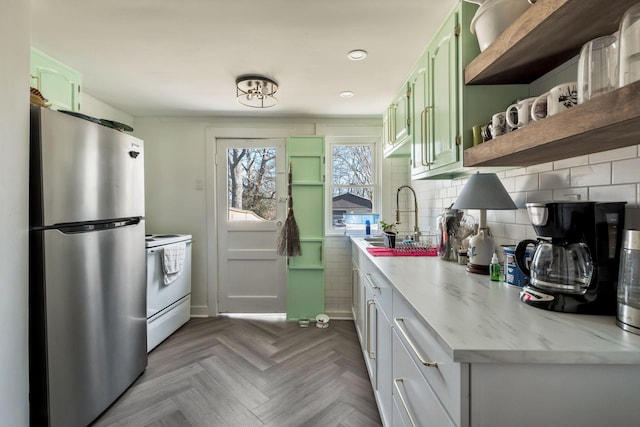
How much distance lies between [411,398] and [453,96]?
1283 mm

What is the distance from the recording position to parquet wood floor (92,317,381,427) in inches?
67.4

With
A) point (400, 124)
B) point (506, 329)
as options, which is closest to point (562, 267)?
point (506, 329)

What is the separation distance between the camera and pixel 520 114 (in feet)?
3.40

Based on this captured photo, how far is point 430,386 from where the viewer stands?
0.83 meters

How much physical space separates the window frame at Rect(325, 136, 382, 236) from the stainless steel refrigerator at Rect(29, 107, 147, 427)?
189 cm

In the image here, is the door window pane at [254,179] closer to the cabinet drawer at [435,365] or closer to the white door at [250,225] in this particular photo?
the white door at [250,225]

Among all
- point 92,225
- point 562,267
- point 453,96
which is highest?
point 453,96

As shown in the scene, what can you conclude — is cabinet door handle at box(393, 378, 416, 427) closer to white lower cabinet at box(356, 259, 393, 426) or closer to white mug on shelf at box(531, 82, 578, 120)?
white lower cabinet at box(356, 259, 393, 426)

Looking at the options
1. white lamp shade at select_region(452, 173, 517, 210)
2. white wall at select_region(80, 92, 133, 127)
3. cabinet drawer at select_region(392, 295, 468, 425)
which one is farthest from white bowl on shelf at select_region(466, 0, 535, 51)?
white wall at select_region(80, 92, 133, 127)

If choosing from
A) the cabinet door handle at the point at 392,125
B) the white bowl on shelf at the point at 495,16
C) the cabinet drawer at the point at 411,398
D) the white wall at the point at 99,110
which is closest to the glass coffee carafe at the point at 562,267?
the cabinet drawer at the point at 411,398

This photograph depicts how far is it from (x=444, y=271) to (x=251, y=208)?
2.32 metres

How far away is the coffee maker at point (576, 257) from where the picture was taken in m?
0.85

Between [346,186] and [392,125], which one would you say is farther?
[346,186]

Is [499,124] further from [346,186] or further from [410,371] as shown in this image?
[346,186]
